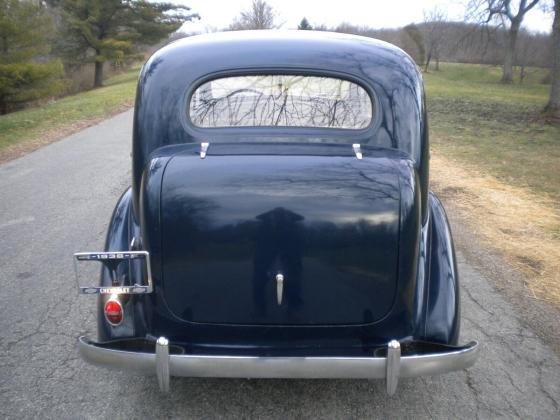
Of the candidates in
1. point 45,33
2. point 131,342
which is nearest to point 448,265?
point 131,342

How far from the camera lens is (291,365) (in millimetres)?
2162

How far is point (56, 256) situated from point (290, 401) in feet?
9.13

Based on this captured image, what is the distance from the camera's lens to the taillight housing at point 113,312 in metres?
2.30

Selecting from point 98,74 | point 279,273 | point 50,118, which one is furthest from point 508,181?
point 98,74

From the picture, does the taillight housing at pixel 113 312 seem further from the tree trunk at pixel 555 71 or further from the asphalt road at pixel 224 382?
the tree trunk at pixel 555 71

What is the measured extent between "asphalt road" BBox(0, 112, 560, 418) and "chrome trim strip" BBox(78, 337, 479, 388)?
0.47 meters

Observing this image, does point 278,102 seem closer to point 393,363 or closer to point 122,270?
point 122,270

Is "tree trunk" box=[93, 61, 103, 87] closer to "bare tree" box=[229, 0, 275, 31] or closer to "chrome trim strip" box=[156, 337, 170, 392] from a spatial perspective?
"bare tree" box=[229, 0, 275, 31]

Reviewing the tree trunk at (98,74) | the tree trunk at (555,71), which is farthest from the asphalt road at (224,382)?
the tree trunk at (98,74)

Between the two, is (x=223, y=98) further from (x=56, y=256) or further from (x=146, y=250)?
(x=56, y=256)

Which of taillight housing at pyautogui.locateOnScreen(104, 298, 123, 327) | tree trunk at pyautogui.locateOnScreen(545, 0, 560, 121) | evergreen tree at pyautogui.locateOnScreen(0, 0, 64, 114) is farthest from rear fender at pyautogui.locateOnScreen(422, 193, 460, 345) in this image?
evergreen tree at pyautogui.locateOnScreen(0, 0, 64, 114)

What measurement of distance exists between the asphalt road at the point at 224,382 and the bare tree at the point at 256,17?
109 ft

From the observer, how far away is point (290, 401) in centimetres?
261

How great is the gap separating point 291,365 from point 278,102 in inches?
59.1
